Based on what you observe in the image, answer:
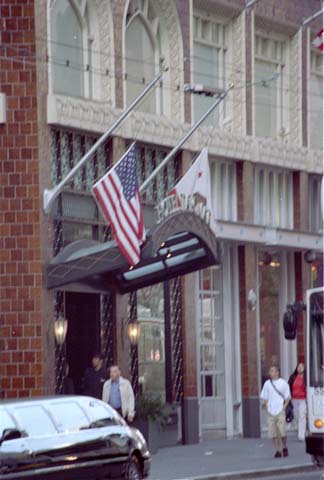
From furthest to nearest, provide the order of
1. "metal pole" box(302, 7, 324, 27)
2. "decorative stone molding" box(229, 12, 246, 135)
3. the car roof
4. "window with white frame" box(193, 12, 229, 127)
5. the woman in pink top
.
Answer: "metal pole" box(302, 7, 324, 27) < "decorative stone molding" box(229, 12, 246, 135) < "window with white frame" box(193, 12, 229, 127) < the woman in pink top < the car roof

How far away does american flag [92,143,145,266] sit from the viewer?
101 feet

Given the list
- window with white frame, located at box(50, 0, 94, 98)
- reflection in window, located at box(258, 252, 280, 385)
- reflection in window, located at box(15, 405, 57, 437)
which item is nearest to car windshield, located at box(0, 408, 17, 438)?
reflection in window, located at box(15, 405, 57, 437)

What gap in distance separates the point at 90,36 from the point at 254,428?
1134cm

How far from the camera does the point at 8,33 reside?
3256cm

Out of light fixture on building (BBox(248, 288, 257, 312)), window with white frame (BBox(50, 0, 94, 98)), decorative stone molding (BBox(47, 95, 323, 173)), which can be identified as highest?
window with white frame (BBox(50, 0, 94, 98))

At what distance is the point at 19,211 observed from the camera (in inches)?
1275

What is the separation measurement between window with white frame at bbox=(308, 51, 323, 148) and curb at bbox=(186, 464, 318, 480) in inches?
607

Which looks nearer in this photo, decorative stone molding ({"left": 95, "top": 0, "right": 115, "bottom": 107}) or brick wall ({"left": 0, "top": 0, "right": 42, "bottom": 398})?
brick wall ({"left": 0, "top": 0, "right": 42, "bottom": 398})

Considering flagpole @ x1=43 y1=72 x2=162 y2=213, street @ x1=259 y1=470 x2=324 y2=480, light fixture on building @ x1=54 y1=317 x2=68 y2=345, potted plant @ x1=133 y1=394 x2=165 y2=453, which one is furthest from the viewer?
potted plant @ x1=133 y1=394 x2=165 y2=453

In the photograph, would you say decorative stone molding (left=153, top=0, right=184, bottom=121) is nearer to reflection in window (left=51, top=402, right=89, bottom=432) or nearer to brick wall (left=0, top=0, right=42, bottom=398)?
brick wall (left=0, top=0, right=42, bottom=398)

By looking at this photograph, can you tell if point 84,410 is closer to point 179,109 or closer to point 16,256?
point 16,256

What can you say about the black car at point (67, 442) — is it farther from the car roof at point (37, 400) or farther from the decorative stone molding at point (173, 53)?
the decorative stone molding at point (173, 53)

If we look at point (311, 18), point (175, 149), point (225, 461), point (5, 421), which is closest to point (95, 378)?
point (225, 461)

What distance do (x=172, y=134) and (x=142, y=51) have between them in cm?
203
